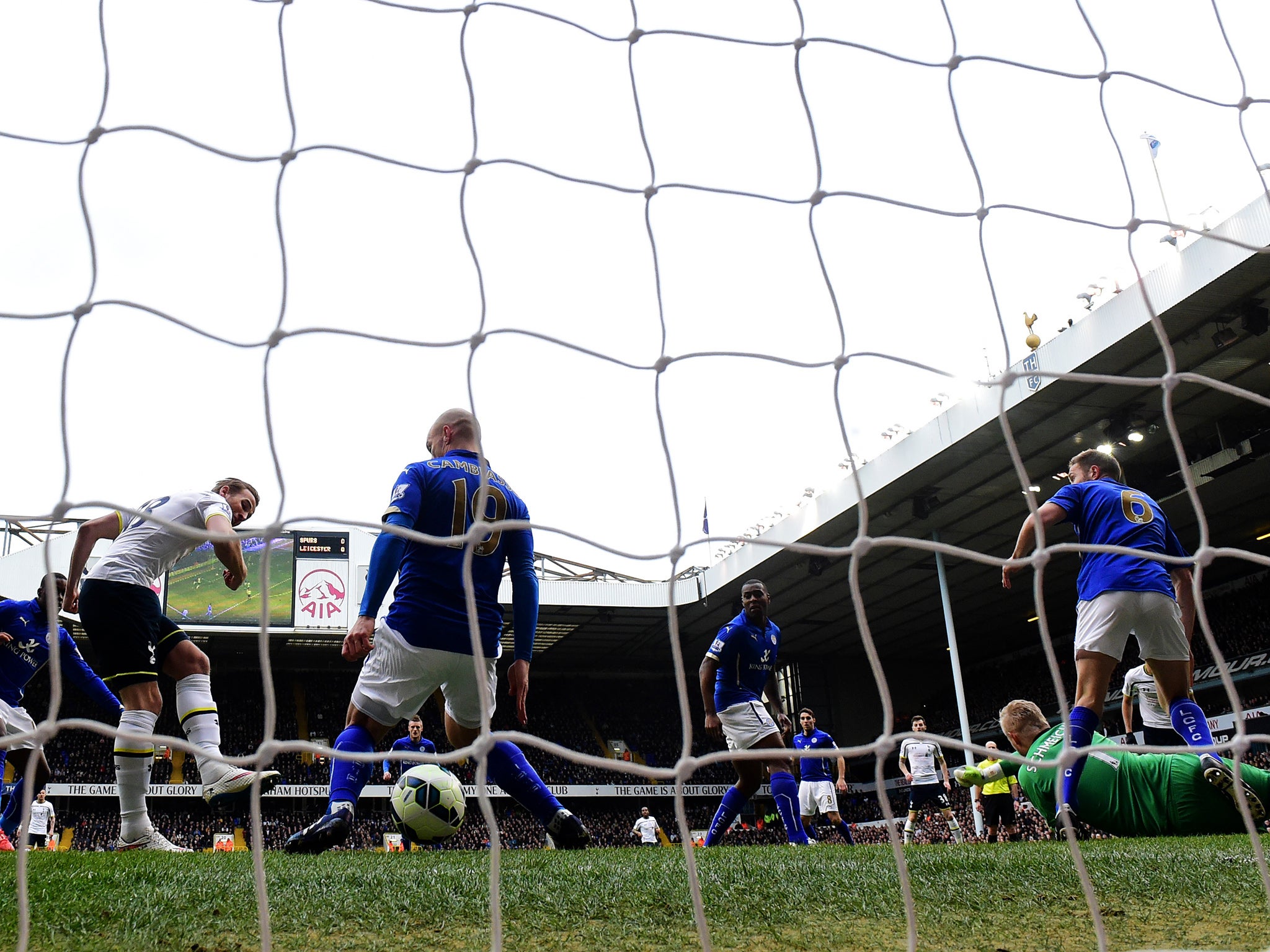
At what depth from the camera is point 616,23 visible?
11.1 feet

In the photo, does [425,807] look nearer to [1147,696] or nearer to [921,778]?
[1147,696]

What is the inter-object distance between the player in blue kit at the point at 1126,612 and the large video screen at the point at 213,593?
21822mm

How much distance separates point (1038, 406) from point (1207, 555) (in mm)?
13986

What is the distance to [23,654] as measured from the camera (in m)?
5.67

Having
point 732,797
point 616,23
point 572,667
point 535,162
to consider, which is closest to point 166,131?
point 535,162

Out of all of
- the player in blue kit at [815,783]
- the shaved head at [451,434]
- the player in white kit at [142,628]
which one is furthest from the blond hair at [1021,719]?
the player in blue kit at [815,783]

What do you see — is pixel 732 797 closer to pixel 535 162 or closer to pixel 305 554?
pixel 535 162

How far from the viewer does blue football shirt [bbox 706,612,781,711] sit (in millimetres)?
6223

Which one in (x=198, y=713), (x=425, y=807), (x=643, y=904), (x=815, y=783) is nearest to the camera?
(x=643, y=904)

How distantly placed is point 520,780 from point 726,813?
9.90 feet

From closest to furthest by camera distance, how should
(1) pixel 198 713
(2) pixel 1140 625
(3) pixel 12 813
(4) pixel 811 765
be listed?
(2) pixel 1140 625 → (1) pixel 198 713 → (3) pixel 12 813 → (4) pixel 811 765

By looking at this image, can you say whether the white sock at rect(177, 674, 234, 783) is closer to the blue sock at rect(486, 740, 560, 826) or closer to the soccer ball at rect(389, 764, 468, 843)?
the soccer ball at rect(389, 764, 468, 843)

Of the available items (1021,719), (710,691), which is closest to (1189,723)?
(1021,719)

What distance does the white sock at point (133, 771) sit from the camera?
419 centimetres
